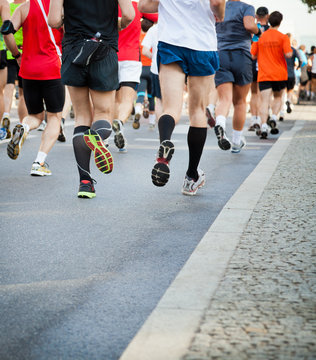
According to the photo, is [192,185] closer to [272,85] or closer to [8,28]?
[8,28]

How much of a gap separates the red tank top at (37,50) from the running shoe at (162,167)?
2.47 m

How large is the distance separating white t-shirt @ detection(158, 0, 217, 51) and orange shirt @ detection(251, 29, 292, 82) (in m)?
6.92

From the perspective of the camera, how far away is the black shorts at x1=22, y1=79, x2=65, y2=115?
7238 mm

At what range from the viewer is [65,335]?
9.12 ft

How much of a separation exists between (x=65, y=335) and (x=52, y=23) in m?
3.40

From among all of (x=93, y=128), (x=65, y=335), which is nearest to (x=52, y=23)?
(x=93, y=128)

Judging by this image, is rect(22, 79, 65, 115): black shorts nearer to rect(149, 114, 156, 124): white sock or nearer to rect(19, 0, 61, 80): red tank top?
rect(19, 0, 61, 80): red tank top

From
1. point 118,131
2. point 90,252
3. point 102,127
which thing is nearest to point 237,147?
point 118,131

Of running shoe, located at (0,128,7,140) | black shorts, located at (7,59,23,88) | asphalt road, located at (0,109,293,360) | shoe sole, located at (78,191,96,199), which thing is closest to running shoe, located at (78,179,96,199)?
shoe sole, located at (78,191,96,199)

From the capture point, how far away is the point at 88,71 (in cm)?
572

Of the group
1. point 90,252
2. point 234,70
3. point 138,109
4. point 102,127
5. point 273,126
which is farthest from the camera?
point 138,109

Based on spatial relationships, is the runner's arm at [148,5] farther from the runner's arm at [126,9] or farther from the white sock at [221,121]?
the white sock at [221,121]

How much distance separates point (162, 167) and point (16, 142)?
2182 mm

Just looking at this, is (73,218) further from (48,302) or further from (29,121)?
(29,121)
